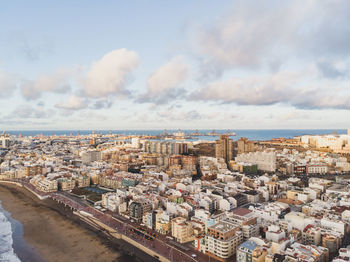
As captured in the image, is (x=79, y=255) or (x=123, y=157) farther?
(x=123, y=157)

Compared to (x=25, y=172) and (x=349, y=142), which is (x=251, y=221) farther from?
(x=349, y=142)

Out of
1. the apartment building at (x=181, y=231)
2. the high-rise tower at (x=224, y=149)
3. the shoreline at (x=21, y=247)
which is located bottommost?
the shoreline at (x=21, y=247)

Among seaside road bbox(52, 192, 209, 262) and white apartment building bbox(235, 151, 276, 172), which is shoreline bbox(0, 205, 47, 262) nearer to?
seaside road bbox(52, 192, 209, 262)

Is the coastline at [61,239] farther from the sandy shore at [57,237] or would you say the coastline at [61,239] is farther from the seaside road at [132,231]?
the seaside road at [132,231]

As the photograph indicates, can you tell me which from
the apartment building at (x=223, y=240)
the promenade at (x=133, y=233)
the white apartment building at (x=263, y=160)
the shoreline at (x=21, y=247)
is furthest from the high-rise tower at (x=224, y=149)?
the shoreline at (x=21, y=247)

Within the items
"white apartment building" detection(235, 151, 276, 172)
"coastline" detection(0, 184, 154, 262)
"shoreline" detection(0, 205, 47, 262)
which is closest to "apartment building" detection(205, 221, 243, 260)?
"coastline" detection(0, 184, 154, 262)

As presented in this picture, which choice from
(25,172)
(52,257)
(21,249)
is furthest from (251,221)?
(25,172)

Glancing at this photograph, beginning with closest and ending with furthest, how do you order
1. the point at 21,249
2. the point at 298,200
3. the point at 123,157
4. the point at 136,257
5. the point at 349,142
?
the point at 136,257 → the point at 21,249 → the point at 298,200 → the point at 123,157 → the point at 349,142
